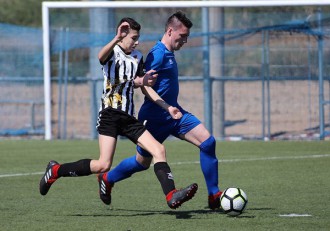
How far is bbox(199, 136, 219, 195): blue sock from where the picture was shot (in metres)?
9.85

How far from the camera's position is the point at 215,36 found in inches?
811

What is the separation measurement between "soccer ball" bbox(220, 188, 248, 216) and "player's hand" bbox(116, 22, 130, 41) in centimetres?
177

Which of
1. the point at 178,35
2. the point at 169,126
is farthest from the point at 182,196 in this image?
the point at 178,35

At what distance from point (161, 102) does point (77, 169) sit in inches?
42.1

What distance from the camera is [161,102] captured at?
30.9ft

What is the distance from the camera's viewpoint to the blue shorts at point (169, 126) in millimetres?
9938

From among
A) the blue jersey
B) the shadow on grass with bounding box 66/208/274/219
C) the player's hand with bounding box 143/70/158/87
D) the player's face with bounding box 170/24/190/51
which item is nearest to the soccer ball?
the shadow on grass with bounding box 66/208/274/219

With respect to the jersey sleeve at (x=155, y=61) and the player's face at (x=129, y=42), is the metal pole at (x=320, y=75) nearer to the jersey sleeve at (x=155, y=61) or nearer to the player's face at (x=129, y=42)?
the jersey sleeve at (x=155, y=61)

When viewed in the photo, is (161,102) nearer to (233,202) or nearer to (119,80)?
(119,80)

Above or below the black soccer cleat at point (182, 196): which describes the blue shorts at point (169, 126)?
above

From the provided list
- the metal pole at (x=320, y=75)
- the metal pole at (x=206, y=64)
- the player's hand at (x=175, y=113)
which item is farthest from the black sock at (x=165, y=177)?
the metal pole at (x=206, y=64)

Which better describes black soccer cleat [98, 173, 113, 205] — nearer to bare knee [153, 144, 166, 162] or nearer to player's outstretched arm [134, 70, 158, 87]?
bare knee [153, 144, 166, 162]

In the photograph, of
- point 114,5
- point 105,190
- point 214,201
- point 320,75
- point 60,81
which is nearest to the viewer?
point 214,201

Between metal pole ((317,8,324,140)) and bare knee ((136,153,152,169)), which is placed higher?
metal pole ((317,8,324,140))
